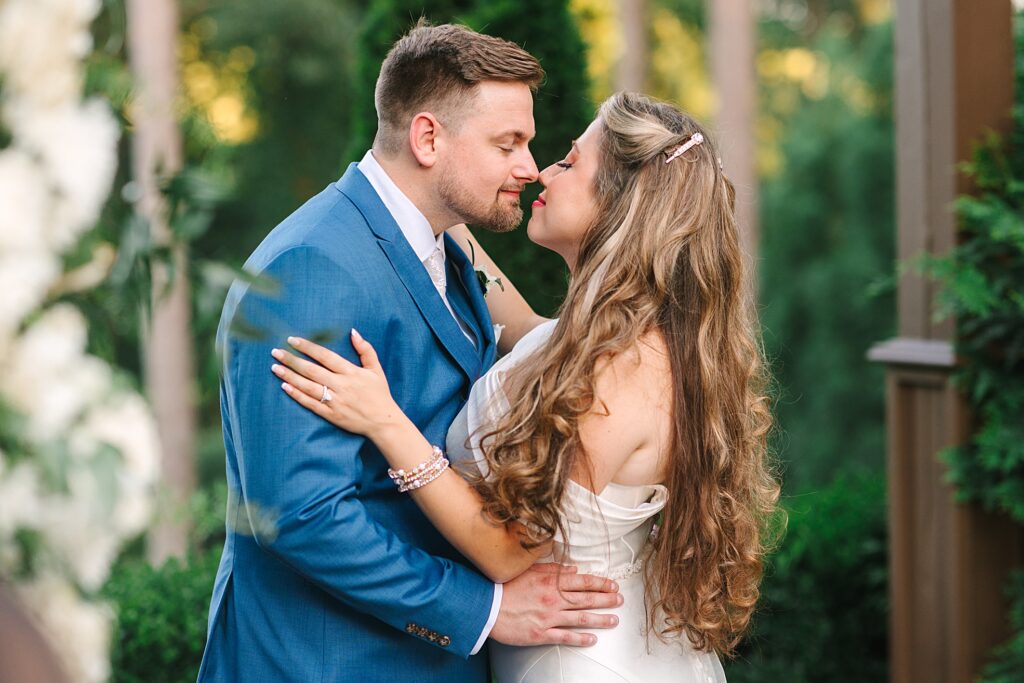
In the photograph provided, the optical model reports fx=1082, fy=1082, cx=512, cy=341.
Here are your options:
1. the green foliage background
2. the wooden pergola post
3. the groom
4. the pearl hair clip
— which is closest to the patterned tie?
the groom

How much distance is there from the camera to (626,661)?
225 centimetres

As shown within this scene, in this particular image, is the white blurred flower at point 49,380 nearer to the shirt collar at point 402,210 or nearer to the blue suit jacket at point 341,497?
the blue suit jacket at point 341,497

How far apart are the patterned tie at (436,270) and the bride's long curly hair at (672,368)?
0.89 ft

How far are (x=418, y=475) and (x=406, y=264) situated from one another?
0.42 metres

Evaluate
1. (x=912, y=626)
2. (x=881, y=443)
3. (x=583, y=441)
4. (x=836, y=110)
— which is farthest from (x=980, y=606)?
(x=836, y=110)

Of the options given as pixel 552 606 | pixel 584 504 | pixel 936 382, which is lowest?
pixel 936 382

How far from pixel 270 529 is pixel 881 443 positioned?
9041mm

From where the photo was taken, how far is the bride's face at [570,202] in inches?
90.8

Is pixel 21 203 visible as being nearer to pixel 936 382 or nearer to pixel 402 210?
pixel 402 210

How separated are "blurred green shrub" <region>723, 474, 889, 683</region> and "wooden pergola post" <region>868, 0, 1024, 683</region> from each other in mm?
328

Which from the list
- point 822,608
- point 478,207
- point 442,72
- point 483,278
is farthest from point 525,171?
point 822,608

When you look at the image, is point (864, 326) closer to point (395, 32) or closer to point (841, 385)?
point (841, 385)

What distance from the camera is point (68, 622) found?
71cm

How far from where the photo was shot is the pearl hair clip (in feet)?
7.36
